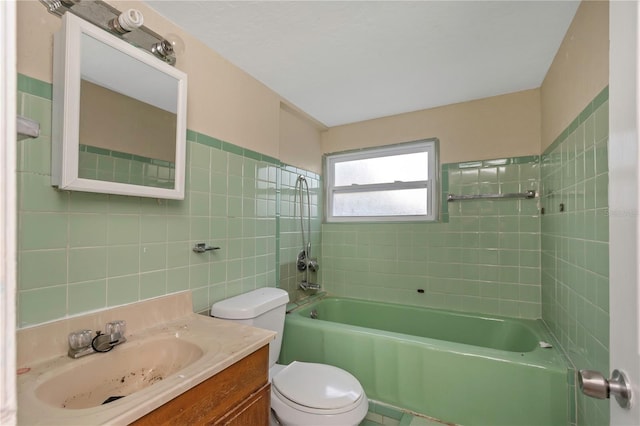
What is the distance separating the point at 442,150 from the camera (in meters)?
2.46

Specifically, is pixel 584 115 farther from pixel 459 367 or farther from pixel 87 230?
pixel 87 230

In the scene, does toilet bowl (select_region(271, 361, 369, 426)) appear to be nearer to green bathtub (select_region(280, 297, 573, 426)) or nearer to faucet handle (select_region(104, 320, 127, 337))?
green bathtub (select_region(280, 297, 573, 426))

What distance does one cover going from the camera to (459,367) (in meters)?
1.53

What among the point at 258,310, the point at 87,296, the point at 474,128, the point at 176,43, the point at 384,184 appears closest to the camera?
the point at 87,296

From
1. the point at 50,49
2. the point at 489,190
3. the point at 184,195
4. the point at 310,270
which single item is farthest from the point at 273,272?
the point at 489,190

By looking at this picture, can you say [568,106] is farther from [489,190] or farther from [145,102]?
[145,102]

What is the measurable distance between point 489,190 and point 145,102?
A: 7.82 ft

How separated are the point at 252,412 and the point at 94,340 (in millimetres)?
625

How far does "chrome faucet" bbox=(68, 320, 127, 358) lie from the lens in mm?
987

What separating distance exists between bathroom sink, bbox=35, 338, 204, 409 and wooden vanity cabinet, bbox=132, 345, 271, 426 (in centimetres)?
17

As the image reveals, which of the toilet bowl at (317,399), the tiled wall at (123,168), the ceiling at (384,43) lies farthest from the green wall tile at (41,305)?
the ceiling at (384,43)

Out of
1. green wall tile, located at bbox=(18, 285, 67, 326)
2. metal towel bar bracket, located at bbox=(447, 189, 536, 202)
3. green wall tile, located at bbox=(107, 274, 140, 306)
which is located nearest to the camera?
green wall tile, located at bbox=(18, 285, 67, 326)

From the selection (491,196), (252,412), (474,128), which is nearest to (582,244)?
(491,196)

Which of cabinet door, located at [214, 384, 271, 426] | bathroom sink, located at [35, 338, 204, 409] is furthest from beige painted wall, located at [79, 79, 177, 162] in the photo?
cabinet door, located at [214, 384, 271, 426]
